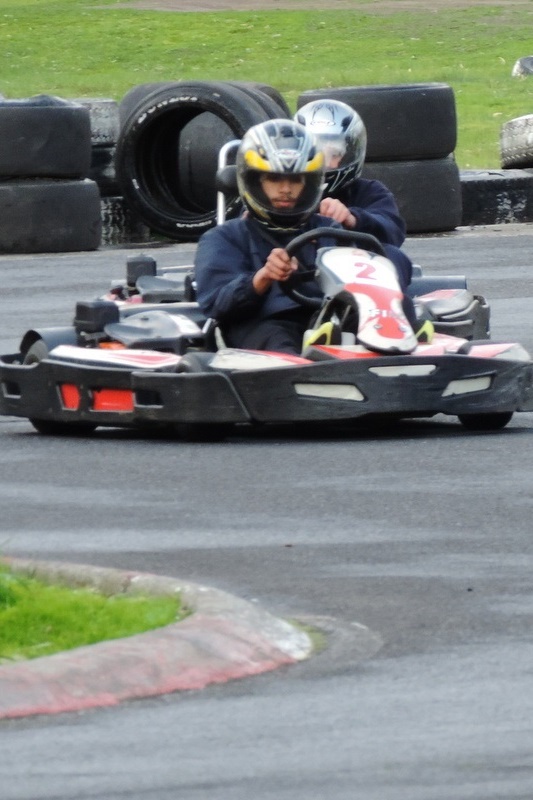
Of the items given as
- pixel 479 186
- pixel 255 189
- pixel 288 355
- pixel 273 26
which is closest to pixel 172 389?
pixel 288 355

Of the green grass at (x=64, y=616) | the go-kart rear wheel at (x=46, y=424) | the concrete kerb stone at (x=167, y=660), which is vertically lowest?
the go-kart rear wheel at (x=46, y=424)

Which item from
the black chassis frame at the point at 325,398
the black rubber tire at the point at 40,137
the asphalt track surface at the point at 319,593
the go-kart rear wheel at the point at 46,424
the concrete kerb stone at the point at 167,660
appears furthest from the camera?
the black rubber tire at the point at 40,137

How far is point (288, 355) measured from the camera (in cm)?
770

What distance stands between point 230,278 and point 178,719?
4.14 m

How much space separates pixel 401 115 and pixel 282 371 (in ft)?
27.6

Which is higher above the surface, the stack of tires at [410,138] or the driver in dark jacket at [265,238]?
the driver in dark jacket at [265,238]

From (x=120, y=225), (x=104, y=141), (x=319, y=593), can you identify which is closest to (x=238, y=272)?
(x=319, y=593)

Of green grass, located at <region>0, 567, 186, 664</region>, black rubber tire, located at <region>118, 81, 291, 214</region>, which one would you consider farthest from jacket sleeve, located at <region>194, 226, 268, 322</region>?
black rubber tire, located at <region>118, 81, 291, 214</region>

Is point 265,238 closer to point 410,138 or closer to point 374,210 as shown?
point 374,210

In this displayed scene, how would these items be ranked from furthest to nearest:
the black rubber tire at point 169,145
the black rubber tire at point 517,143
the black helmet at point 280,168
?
the black rubber tire at point 517,143
the black rubber tire at point 169,145
the black helmet at point 280,168

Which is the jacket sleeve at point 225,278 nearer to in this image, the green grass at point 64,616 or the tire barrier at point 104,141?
the green grass at point 64,616

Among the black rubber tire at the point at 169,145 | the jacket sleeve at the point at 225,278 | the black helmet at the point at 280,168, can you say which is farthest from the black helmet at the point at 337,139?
the black rubber tire at the point at 169,145

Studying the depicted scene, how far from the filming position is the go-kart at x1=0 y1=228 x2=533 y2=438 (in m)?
7.48

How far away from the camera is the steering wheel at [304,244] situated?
7844mm
